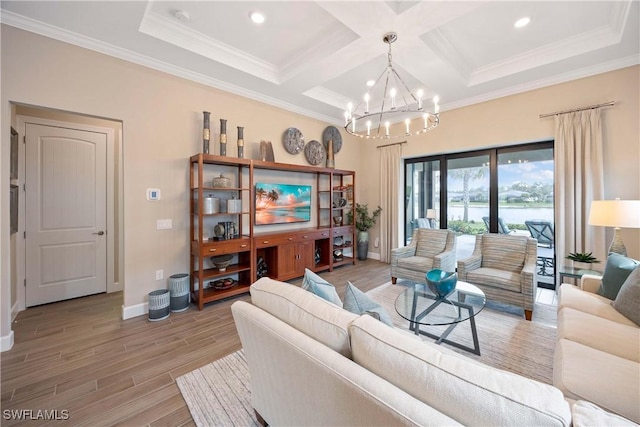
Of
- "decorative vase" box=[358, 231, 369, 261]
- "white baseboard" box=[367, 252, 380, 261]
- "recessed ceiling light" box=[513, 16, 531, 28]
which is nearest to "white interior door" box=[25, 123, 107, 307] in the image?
"decorative vase" box=[358, 231, 369, 261]

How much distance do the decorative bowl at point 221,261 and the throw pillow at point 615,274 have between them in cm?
401

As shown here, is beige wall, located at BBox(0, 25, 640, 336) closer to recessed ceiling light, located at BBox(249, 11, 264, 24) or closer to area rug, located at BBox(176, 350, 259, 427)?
recessed ceiling light, located at BBox(249, 11, 264, 24)

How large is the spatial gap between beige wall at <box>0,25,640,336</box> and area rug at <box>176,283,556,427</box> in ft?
5.50

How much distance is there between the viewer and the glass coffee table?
2180 millimetres

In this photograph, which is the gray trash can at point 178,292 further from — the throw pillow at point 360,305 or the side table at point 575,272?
the side table at point 575,272

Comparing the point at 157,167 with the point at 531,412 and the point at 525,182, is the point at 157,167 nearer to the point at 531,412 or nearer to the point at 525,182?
the point at 531,412

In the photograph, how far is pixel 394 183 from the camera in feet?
17.9

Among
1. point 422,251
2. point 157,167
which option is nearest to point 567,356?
point 422,251

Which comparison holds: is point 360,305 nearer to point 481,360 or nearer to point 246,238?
point 481,360

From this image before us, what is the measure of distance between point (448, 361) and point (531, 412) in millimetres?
228

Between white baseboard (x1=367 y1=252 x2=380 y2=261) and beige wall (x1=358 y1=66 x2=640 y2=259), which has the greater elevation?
beige wall (x1=358 y1=66 x2=640 y2=259)

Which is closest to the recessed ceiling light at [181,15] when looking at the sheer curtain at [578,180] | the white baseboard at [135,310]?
the white baseboard at [135,310]

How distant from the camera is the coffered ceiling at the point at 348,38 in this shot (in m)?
2.37

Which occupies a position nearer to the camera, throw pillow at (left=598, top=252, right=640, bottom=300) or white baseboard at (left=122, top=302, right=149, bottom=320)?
throw pillow at (left=598, top=252, right=640, bottom=300)
